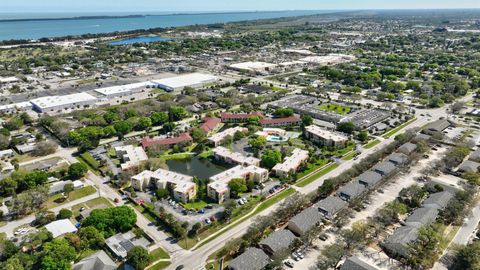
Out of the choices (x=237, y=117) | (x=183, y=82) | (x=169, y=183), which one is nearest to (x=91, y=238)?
(x=169, y=183)

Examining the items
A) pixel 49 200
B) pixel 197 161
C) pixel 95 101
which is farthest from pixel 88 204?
pixel 95 101

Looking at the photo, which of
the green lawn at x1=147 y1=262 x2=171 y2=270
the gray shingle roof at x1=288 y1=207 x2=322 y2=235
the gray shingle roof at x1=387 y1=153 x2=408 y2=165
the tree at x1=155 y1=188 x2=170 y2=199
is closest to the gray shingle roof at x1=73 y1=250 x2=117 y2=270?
the green lawn at x1=147 y1=262 x2=171 y2=270

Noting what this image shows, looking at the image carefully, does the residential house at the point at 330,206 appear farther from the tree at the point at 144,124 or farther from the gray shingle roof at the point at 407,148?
the tree at the point at 144,124

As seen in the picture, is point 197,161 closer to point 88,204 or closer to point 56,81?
point 88,204

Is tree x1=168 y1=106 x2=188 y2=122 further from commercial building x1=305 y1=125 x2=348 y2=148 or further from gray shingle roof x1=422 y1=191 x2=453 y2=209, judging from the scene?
gray shingle roof x1=422 y1=191 x2=453 y2=209

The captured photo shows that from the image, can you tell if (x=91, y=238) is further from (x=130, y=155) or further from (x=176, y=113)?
(x=176, y=113)

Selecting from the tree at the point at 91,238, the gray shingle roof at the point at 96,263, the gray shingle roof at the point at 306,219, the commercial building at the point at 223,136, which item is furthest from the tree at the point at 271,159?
the gray shingle roof at the point at 96,263

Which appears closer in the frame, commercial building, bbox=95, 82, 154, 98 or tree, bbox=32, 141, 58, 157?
tree, bbox=32, 141, 58, 157
